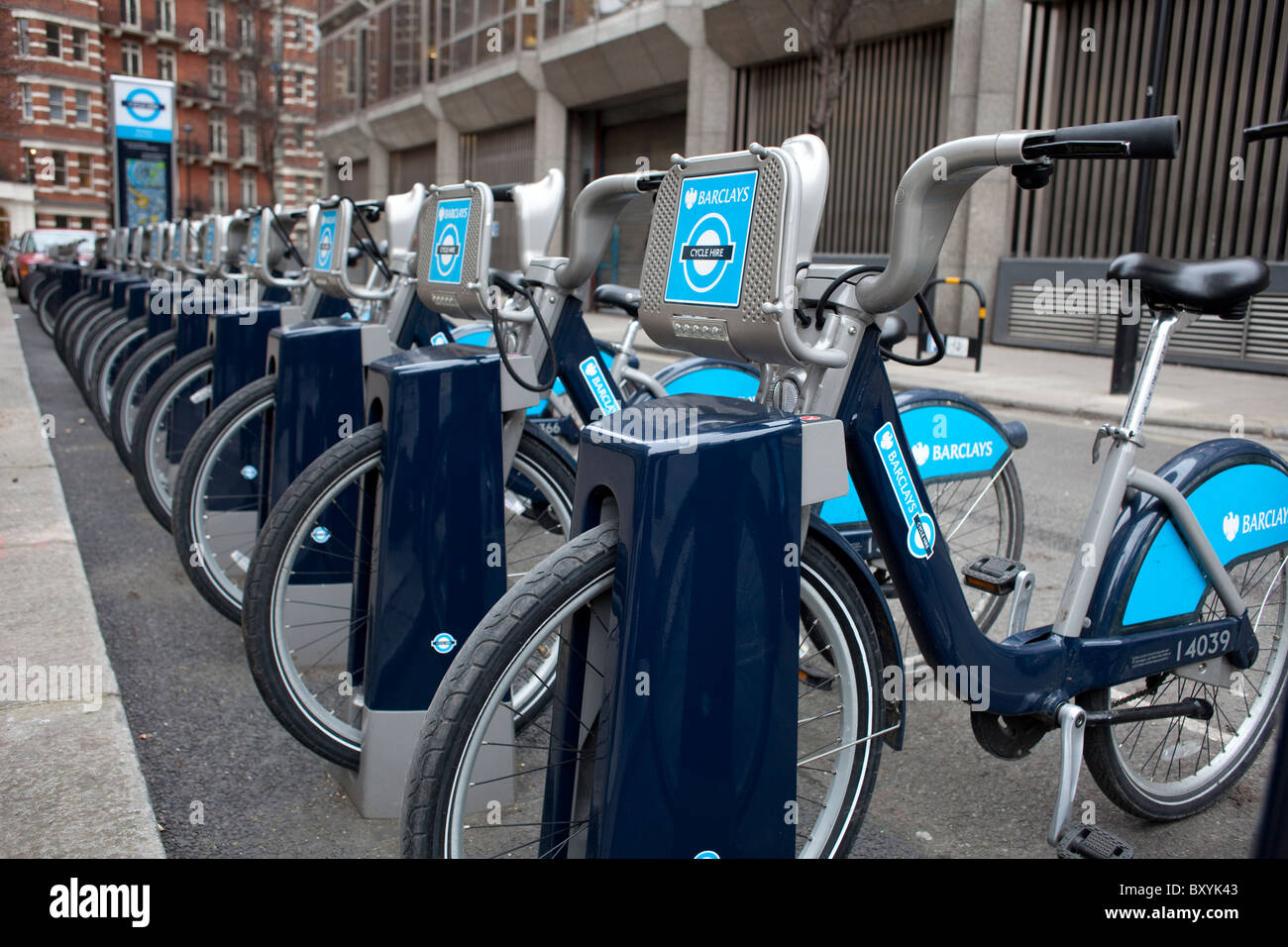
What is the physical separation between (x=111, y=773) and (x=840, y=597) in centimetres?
178

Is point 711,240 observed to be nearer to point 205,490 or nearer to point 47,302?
point 205,490

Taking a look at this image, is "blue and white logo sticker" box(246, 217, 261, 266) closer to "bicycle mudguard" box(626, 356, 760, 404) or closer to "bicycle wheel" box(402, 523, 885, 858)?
"bicycle mudguard" box(626, 356, 760, 404)

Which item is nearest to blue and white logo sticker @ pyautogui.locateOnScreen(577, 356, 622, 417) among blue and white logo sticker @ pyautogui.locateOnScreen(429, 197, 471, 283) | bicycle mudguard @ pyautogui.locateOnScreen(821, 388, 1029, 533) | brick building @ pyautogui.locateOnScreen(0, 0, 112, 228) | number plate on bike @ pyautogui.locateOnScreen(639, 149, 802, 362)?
blue and white logo sticker @ pyautogui.locateOnScreen(429, 197, 471, 283)

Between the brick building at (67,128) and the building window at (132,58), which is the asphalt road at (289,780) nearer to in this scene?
the brick building at (67,128)

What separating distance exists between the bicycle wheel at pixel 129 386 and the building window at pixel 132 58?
232ft

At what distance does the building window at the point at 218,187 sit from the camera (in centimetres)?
7644

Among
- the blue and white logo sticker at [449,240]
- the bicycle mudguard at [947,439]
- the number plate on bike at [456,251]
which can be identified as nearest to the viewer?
the number plate on bike at [456,251]

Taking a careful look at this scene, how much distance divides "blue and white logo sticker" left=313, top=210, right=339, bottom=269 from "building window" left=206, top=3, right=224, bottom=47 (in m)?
75.8

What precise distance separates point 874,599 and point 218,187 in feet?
271

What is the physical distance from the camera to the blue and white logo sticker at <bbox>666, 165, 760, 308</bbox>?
2057 mm

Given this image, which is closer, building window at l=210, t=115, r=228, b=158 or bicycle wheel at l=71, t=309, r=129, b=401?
bicycle wheel at l=71, t=309, r=129, b=401

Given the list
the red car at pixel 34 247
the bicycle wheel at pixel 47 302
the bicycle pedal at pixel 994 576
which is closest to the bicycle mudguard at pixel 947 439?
the bicycle pedal at pixel 994 576

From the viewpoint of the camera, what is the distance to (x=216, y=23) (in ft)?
237
